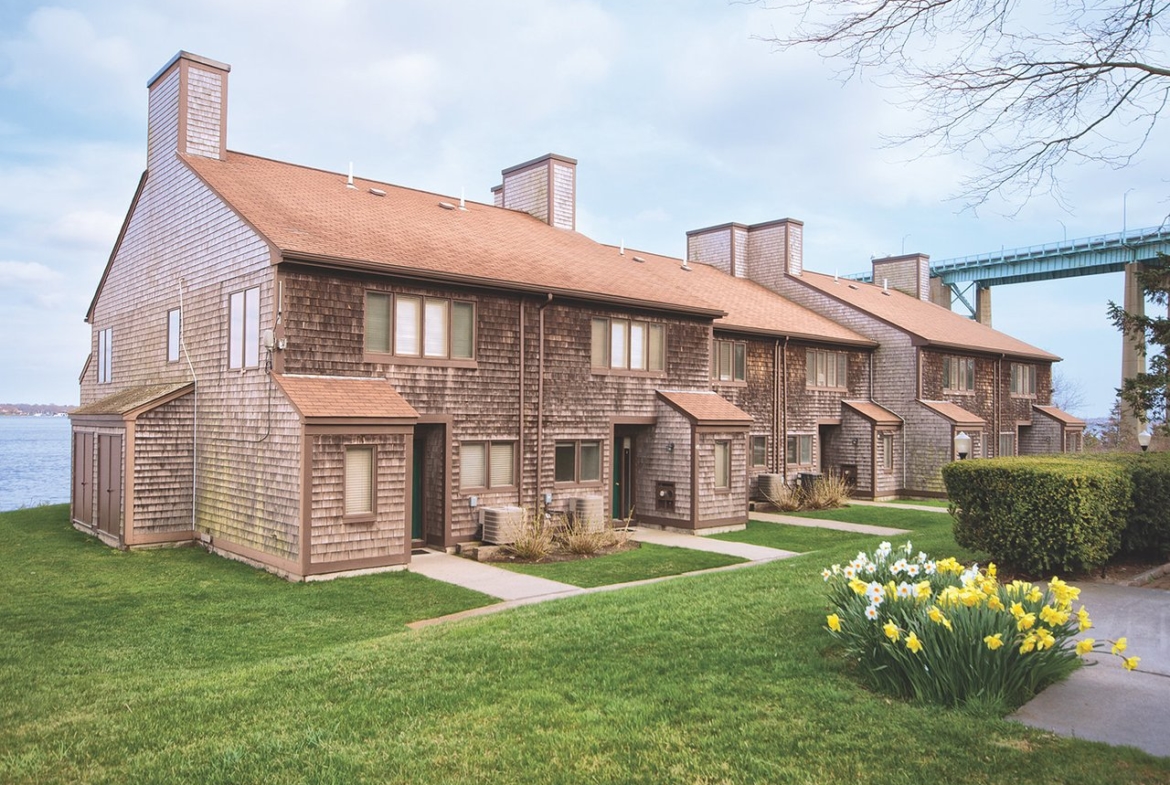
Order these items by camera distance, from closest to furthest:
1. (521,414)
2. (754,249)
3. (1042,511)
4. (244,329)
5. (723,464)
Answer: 1. (1042,511)
2. (244,329)
3. (521,414)
4. (723,464)
5. (754,249)

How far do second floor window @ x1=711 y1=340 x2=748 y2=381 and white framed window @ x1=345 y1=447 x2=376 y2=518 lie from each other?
40.5ft

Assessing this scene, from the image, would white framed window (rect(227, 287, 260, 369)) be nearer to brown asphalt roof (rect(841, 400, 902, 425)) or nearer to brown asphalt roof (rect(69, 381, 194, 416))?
brown asphalt roof (rect(69, 381, 194, 416))

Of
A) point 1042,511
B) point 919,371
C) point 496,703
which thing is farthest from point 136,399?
point 919,371

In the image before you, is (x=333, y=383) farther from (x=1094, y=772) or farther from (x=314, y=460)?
(x=1094, y=772)

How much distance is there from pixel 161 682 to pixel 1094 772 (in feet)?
A: 23.7

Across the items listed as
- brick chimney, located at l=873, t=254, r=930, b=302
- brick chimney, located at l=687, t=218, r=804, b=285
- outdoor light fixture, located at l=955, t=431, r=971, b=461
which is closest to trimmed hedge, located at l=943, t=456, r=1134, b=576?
outdoor light fixture, located at l=955, t=431, r=971, b=461

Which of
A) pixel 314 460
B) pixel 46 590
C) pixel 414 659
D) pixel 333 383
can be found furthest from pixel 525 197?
pixel 414 659

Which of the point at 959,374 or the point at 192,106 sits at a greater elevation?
the point at 192,106

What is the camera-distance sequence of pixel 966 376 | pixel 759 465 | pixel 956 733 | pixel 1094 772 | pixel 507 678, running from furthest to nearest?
1. pixel 966 376
2. pixel 759 465
3. pixel 507 678
4. pixel 956 733
5. pixel 1094 772

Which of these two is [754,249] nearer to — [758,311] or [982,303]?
[758,311]

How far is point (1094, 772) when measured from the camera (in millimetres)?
4762

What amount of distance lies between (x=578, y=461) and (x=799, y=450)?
10.6 m

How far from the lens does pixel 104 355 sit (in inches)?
851

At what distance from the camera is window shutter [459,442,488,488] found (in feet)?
53.2
